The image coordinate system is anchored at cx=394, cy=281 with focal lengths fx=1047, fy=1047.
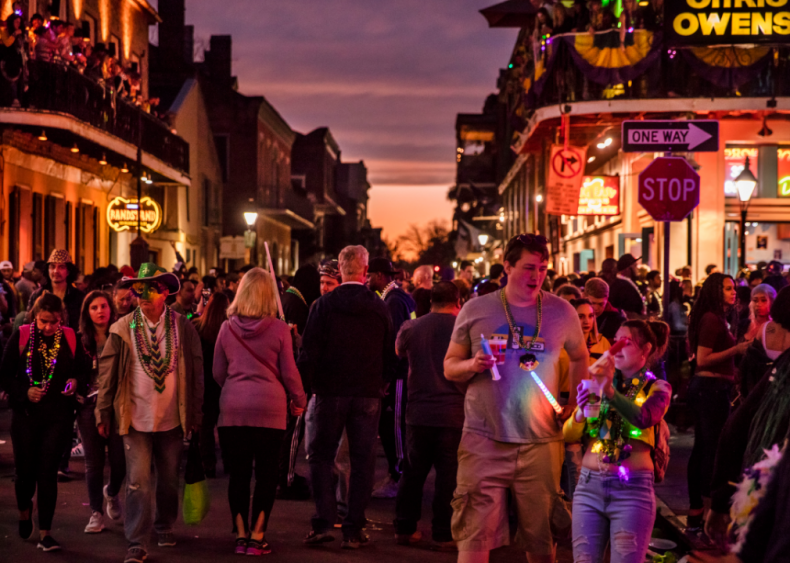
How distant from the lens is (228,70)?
163 feet

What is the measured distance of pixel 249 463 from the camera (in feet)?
23.5

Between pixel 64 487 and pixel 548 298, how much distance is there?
5.76 metres

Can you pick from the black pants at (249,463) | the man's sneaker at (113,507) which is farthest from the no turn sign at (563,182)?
the black pants at (249,463)

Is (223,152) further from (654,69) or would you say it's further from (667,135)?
(667,135)

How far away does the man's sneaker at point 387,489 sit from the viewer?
369 inches

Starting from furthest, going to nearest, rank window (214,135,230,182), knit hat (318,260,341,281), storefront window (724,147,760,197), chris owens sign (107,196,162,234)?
window (214,135,230,182), chris owens sign (107,196,162,234), storefront window (724,147,760,197), knit hat (318,260,341,281)

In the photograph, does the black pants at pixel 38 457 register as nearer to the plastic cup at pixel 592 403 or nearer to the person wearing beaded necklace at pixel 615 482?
the person wearing beaded necklace at pixel 615 482

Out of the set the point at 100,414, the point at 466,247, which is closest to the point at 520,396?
the point at 100,414

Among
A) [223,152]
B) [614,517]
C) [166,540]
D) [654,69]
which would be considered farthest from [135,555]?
[223,152]

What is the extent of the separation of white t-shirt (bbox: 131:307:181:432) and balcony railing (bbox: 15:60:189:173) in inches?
516

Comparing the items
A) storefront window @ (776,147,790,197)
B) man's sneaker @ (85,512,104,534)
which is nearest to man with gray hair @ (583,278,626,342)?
man's sneaker @ (85,512,104,534)

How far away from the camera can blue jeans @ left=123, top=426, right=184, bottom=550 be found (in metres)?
6.89

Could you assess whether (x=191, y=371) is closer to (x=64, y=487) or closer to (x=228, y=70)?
(x=64, y=487)

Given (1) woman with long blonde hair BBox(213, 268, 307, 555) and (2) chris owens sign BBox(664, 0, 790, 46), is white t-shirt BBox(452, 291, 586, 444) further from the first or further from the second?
(2) chris owens sign BBox(664, 0, 790, 46)
